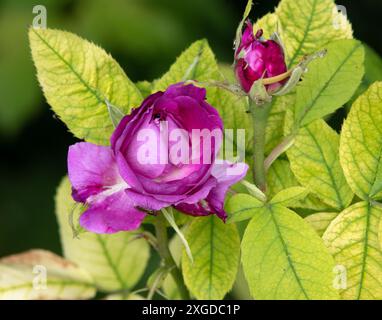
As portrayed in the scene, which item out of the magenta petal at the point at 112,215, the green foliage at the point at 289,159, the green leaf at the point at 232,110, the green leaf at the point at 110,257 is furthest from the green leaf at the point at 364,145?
the green leaf at the point at 110,257

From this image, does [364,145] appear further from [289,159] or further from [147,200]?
[147,200]

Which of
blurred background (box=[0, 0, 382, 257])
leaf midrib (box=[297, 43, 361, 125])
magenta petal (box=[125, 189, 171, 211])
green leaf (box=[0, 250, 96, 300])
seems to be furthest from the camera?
blurred background (box=[0, 0, 382, 257])

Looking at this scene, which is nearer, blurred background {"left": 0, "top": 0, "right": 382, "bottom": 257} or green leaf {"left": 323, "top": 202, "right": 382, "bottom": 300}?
green leaf {"left": 323, "top": 202, "right": 382, "bottom": 300}

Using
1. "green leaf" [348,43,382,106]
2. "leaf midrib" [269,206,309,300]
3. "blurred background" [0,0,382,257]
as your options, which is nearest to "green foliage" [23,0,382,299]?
"leaf midrib" [269,206,309,300]

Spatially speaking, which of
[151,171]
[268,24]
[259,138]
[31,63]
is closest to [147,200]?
[151,171]

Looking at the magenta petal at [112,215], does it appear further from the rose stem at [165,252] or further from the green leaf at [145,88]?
the green leaf at [145,88]

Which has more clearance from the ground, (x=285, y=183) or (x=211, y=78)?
(x=211, y=78)

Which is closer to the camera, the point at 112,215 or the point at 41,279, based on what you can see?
the point at 112,215

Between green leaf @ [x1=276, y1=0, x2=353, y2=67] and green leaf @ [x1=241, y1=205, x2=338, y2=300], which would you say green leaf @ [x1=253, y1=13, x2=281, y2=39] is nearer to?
green leaf @ [x1=276, y1=0, x2=353, y2=67]
